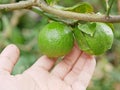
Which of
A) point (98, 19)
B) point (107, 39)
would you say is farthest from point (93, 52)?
point (98, 19)

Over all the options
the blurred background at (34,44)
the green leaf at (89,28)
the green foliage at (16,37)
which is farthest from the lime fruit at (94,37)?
the green foliage at (16,37)

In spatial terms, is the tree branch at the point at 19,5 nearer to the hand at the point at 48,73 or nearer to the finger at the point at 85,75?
the hand at the point at 48,73

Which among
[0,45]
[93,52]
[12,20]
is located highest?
[93,52]

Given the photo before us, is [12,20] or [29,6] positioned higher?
[29,6]

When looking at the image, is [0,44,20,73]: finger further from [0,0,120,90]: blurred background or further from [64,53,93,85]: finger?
[0,0,120,90]: blurred background

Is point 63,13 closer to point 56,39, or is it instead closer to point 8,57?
point 56,39

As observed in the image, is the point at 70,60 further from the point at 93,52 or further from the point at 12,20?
the point at 12,20
